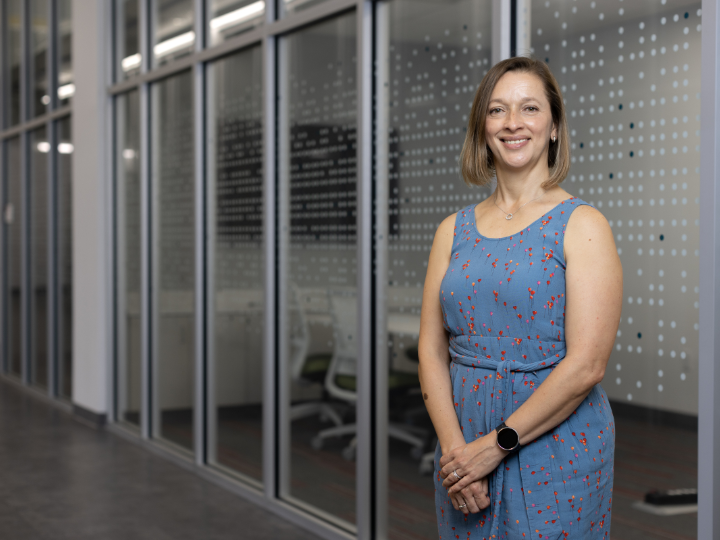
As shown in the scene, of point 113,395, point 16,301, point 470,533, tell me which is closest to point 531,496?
point 470,533

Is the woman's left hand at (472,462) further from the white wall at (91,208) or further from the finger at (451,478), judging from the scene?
the white wall at (91,208)

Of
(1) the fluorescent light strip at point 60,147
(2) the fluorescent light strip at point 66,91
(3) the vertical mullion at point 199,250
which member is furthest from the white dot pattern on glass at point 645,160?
(2) the fluorescent light strip at point 66,91

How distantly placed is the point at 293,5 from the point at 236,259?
1379 mm

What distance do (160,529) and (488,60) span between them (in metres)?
2.52

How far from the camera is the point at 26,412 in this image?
6348mm

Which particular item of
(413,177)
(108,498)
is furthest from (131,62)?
(413,177)

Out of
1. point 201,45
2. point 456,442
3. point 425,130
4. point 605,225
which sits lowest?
point 456,442

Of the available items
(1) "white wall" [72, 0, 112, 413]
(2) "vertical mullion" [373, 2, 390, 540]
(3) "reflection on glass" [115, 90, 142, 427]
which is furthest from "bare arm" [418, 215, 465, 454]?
(1) "white wall" [72, 0, 112, 413]

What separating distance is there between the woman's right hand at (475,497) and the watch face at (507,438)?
101 millimetres

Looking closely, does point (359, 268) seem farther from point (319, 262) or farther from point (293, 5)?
point (293, 5)

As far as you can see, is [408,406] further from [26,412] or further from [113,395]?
[26,412]

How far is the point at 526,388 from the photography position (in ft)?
5.30

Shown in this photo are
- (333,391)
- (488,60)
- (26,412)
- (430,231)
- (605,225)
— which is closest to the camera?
(605,225)

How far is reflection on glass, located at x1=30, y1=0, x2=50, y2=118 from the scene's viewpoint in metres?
7.01
